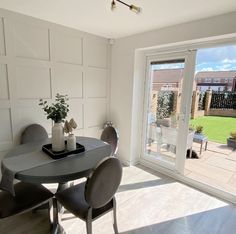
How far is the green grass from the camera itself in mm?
3152

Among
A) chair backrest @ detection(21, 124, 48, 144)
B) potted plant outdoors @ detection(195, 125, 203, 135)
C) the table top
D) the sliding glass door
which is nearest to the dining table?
the table top

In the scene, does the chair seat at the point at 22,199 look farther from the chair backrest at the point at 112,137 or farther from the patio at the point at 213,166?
the patio at the point at 213,166

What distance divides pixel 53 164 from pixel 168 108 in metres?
2.13

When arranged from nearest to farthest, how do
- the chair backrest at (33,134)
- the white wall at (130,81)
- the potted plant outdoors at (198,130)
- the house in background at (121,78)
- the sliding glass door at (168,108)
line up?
the house in background at (121,78), the chair backrest at (33,134), the white wall at (130,81), the sliding glass door at (168,108), the potted plant outdoors at (198,130)

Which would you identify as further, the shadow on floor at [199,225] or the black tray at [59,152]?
the shadow on floor at [199,225]

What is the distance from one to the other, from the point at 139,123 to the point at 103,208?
200 cm

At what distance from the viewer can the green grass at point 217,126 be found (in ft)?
10.3

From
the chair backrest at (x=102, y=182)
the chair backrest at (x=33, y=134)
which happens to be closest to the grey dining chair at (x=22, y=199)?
the chair backrest at (x=102, y=182)

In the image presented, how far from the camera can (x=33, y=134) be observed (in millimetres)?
2379

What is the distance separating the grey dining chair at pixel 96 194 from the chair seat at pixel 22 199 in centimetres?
16

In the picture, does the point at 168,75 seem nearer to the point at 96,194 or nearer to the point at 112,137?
the point at 112,137

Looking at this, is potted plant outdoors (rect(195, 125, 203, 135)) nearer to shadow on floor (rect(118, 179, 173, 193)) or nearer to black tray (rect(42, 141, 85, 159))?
shadow on floor (rect(118, 179, 173, 193))

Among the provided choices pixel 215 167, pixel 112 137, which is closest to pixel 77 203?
pixel 112 137

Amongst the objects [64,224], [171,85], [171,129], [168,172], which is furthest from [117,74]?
[64,224]
